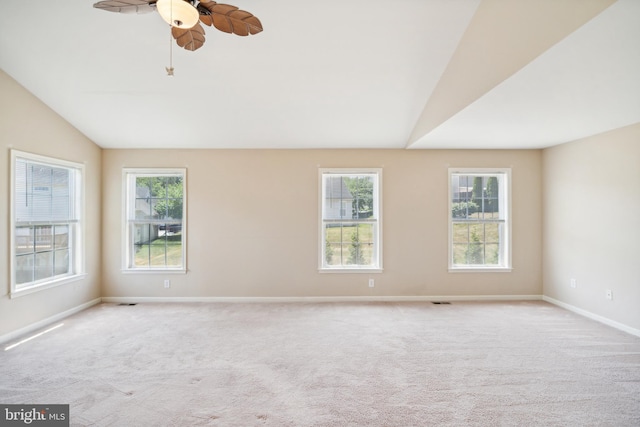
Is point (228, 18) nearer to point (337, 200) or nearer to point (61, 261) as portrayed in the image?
point (337, 200)

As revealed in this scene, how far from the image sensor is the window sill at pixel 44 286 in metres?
3.42

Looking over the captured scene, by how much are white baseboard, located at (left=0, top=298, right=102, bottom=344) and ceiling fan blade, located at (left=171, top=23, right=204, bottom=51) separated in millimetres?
3601

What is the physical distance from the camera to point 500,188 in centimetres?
489

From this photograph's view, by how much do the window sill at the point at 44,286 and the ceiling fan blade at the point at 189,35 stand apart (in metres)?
3.38

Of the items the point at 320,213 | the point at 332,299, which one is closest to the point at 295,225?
the point at 320,213

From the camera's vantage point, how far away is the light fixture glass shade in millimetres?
1640

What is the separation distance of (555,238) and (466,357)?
286 cm

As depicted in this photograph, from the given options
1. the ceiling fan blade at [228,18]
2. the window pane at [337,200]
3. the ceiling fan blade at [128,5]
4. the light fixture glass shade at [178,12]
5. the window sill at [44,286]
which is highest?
the ceiling fan blade at [128,5]

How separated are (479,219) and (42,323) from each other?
6.08 meters

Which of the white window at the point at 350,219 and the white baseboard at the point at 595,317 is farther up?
the white window at the point at 350,219

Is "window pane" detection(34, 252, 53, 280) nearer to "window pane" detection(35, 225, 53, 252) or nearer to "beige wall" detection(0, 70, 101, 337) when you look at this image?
"window pane" detection(35, 225, 53, 252)

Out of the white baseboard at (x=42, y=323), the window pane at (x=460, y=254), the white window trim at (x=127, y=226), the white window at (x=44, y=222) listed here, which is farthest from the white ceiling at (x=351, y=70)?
the white baseboard at (x=42, y=323)

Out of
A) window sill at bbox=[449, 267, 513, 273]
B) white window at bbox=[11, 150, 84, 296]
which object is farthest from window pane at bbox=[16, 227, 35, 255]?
window sill at bbox=[449, 267, 513, 273]

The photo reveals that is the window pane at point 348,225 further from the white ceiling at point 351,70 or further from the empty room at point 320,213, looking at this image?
the white ceiling at point 351,70
